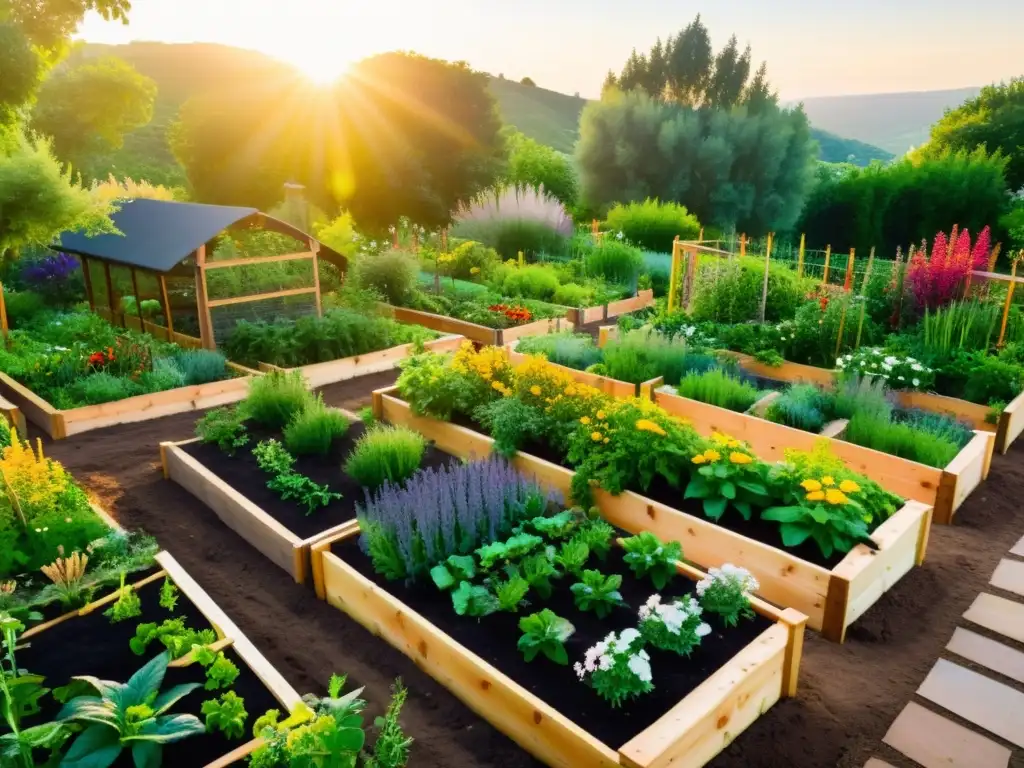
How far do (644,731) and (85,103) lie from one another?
2621 centimetres

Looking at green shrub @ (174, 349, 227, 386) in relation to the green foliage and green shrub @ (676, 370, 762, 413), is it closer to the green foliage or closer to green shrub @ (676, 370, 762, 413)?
the green foliage

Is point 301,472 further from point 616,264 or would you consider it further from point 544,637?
point 616,264

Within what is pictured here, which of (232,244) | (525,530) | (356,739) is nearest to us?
(356,739)

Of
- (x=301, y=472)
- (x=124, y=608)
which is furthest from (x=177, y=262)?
(x=124, y=608)

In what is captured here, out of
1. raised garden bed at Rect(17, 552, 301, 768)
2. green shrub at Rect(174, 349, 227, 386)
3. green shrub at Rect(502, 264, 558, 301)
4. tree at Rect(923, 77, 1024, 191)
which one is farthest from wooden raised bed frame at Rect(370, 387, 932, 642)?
tree at Rect(923, 77, 1024, 191)

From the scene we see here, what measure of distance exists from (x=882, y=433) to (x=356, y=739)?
466 centimetres

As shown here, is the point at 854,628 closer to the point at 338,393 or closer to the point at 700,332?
the point at 700,332

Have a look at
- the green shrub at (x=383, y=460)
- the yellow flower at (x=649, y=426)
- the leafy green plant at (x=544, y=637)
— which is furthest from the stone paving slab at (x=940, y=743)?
the green shrub at (x=383, y=460)

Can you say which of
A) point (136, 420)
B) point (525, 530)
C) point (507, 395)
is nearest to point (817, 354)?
point (507, 395)

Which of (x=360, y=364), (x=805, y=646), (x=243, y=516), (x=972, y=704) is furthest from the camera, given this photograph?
(x=360, y=364)

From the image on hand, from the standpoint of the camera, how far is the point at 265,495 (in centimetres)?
507

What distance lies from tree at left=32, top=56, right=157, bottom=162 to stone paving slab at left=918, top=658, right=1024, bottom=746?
25.7m

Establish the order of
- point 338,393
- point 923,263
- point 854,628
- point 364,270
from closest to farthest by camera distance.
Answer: point 854,628 < point 923,263 < point 338,393 < point 364,270

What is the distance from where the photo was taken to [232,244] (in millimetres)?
9273
